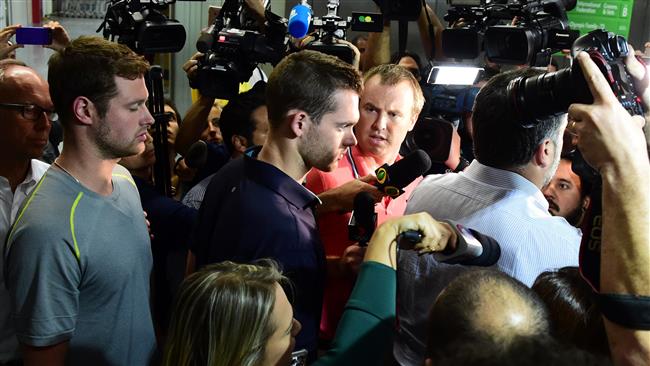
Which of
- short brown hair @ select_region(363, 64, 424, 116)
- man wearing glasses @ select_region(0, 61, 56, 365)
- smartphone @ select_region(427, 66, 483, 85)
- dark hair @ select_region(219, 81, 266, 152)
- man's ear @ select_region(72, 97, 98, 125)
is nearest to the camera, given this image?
man's ear @ select_region(72, 97, 98, 125)

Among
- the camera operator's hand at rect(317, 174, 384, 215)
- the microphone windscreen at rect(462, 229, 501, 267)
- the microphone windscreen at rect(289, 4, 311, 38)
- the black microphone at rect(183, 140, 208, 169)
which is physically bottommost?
the black microphone at rect(183, 140, 208, 169)

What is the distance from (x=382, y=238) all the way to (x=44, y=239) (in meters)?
0.83

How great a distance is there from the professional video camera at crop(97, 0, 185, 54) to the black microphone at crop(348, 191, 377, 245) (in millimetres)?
1508

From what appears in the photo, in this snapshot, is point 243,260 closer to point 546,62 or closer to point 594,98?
point 594,98

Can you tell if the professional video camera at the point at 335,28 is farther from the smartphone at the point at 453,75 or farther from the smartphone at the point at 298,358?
the smartphone at the point at 298,358

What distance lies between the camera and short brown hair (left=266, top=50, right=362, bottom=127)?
2.06 m

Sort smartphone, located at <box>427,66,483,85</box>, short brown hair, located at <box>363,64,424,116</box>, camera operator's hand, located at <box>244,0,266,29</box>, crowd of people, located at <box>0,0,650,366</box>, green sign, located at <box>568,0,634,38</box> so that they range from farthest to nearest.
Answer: green sign, located at <box>568,0,634,38</box> < camera operator's hand, located at <box>244,0,266,29</box> < smartphone, located at <box>427,66,483,85</box> < short brown hair, located at <box>363,64,424,116</box> < crowd of people, located at <box>0,0,650,366</box>

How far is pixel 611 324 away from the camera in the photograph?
48.6 inches

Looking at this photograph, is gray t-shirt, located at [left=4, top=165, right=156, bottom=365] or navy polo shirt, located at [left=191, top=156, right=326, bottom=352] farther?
navy polo shirt, located at [left=191, top=156, right=326, bottom=352]

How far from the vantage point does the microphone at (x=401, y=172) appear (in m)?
2.00

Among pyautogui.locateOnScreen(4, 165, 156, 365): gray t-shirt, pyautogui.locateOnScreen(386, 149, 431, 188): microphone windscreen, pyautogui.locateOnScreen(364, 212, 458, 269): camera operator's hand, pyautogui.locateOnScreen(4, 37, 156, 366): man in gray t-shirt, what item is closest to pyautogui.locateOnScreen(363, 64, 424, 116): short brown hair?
pyautogui.locateOnScreen(386, 149, 431, 188): microphone windscreen

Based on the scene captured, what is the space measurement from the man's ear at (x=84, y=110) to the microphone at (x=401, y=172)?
769 millimetres

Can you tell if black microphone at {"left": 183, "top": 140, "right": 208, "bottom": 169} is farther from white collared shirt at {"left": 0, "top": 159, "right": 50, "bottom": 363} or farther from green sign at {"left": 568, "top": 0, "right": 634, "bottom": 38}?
green sign at {"left": 568, "top": 0, "right": 634, "bottom": 38}

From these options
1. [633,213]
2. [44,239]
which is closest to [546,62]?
[633,213]
